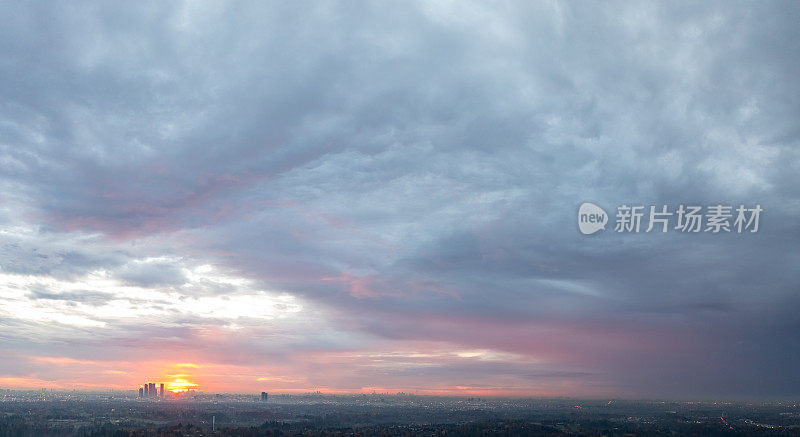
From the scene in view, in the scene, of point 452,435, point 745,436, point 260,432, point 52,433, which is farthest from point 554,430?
point 52,433

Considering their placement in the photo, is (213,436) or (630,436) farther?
(630,436)

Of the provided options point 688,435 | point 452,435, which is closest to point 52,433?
point 452,435

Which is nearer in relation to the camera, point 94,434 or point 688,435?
point 94,434

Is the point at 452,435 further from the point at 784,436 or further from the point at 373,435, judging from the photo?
the point at 784,436

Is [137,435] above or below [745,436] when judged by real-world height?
above

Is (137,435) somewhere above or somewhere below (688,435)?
above

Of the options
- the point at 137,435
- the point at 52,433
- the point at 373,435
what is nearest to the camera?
the point at 137,435

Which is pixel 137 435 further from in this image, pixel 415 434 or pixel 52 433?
pixel 415 434

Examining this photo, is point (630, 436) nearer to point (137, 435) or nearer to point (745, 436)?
point (745, 436)

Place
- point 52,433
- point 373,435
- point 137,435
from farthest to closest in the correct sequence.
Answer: point 52,433 < point 373,435 < point 137,435
